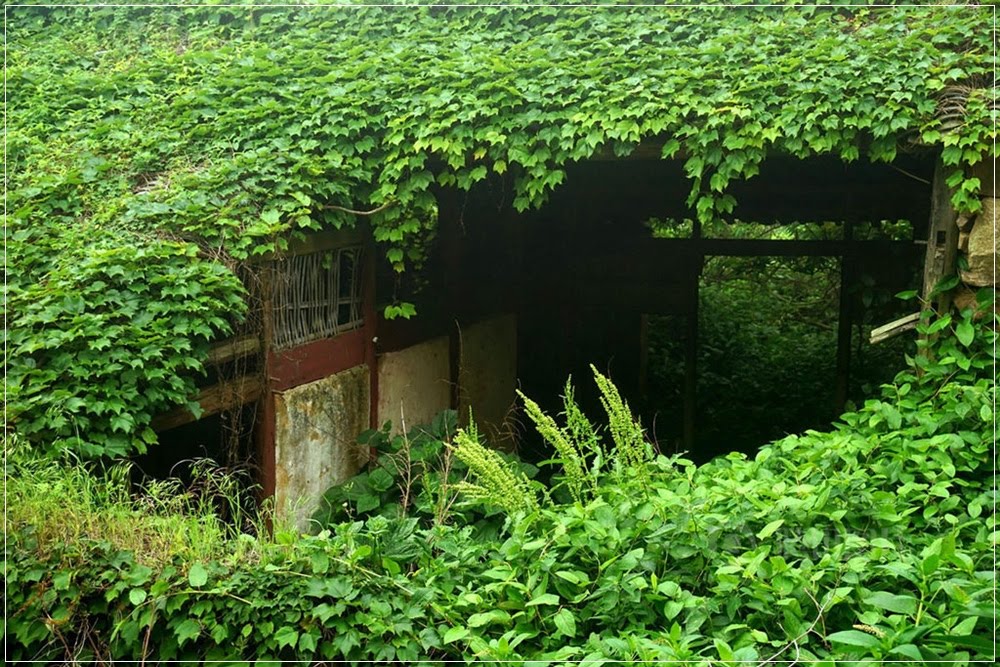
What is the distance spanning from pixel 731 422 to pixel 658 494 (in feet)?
24.6

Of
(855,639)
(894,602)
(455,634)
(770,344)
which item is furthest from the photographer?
(770,344)

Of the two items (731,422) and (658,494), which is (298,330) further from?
(731,422)

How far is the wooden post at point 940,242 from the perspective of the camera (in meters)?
6.25

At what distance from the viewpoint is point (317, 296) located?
7207 millimetres

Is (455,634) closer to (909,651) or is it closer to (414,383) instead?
(909,651)

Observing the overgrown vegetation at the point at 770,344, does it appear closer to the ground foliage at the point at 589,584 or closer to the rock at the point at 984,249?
the rock at the point at 984,249

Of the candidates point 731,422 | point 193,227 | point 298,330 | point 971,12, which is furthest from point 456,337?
point 971,12

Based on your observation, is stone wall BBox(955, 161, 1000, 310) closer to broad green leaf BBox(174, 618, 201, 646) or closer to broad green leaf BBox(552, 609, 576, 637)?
broad green leaf BBox(552, 609, 576, 637)

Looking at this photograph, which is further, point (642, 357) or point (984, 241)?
point (642, 357)

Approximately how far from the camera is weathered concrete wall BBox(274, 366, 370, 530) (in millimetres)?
6887

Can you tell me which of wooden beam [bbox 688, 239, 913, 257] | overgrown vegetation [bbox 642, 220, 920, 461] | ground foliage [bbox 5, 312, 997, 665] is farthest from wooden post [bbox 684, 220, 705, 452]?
ground foliage [bbox 5, 312, 997, 665]

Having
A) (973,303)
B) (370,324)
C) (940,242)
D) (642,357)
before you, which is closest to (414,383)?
(370,324)

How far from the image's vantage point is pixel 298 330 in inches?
276

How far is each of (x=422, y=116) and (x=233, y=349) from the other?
7.57ft
